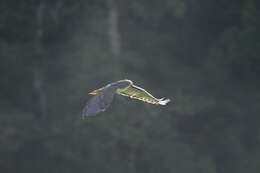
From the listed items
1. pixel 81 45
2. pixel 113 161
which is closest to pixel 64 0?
pixel 81 45

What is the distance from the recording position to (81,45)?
19.2 metres

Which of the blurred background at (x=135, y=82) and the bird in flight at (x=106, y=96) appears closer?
the bird in flight at (x=106, y=96)

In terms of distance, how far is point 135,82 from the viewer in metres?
18.2

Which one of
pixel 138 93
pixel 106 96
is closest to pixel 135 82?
pixel 138 93

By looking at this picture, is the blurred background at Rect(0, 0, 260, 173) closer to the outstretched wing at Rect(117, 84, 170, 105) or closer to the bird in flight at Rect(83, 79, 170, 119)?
the outstretched wing at Rect(117, 84, 170, 105)

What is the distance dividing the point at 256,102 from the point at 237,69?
60.3 inches

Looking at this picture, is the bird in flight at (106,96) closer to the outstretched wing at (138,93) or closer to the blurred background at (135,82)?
the outstretched wing at (138,93)

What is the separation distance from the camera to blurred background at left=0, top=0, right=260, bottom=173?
17656 mm

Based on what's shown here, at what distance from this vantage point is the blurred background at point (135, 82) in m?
17.7

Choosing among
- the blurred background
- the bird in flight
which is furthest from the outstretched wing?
the blurred background

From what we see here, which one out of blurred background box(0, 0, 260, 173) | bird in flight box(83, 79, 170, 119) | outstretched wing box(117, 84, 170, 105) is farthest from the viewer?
blurred background box(0, 0, 260, 173)

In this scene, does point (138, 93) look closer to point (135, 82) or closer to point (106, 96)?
point (106, 96)

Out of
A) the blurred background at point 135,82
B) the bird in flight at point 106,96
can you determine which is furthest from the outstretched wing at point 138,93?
the blurred background at point 135,82

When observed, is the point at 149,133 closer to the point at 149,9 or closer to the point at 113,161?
the point at 113,161
